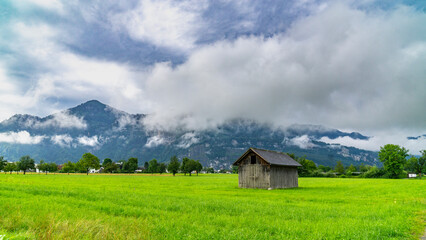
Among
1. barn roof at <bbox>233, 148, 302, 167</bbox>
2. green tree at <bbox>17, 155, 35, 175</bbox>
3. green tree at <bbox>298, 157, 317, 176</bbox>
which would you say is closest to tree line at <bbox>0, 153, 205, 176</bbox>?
green tree at <bbox>17, 155, 35, 175</bbox>

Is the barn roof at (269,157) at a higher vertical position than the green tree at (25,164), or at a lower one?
higher

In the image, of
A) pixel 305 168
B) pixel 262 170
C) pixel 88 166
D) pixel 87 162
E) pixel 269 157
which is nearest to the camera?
pixel 262 170

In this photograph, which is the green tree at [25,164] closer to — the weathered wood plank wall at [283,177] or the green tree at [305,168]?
the green tree at [305,168]

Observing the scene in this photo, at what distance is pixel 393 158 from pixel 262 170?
9983 centimetres

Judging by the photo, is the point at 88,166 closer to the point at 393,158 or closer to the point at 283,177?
the point at 283,177

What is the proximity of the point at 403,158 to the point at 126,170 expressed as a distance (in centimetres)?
16712

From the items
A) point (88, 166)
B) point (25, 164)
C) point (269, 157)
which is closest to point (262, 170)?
point (269, 157)

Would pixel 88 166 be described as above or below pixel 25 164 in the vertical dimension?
below

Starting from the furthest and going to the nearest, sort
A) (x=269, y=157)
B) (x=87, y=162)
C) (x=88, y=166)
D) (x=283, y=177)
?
(x=87, y=162) < (x=88, y=166) < (x=283, y=177) < (x=269, y=157)

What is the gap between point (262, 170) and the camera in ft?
171

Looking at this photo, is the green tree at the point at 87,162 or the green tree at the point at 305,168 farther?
the green tree at the point at 87,162

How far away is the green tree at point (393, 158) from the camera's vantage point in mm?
121375

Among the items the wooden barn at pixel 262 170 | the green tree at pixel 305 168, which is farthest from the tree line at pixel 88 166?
the wooden barn at pixel 262 170

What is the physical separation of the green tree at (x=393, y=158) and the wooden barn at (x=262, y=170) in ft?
299
